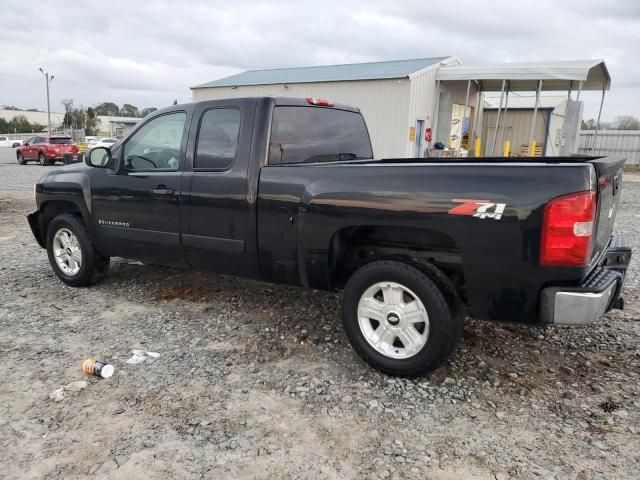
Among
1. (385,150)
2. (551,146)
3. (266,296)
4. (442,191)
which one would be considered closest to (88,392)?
(266,296)

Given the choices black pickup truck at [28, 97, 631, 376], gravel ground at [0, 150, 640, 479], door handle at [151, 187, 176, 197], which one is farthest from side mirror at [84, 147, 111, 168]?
gravel ground at [0, 150, 640, 479]

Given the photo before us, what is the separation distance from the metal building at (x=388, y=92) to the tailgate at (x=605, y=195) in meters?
12.9

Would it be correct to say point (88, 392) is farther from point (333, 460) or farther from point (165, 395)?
point (333, 460)

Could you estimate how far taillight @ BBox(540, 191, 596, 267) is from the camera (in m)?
2.70

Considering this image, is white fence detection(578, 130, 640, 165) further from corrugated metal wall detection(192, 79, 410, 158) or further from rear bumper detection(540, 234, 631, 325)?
rear bumper detection(540, 234, 631, 325)

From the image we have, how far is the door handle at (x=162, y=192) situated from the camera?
4.32m

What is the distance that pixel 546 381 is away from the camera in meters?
3.37

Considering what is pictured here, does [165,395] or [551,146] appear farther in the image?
[551,146]

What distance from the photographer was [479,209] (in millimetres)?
2916

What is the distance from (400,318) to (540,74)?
551 inches

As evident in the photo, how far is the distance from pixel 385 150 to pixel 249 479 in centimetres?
1535

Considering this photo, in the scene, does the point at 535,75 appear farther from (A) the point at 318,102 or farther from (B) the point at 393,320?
(B) the point at 393,320

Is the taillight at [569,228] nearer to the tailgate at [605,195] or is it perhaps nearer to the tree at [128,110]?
the tailgate at [605,195]

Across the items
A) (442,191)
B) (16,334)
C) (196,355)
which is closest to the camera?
(442,191)
